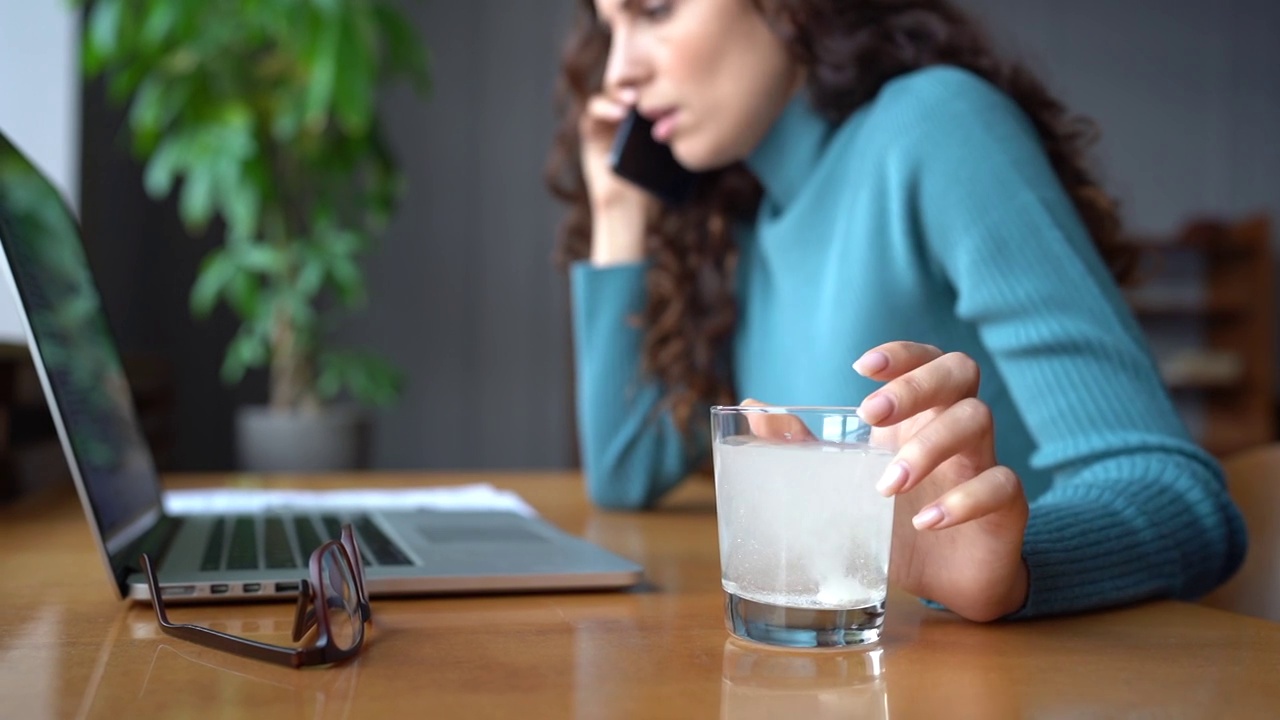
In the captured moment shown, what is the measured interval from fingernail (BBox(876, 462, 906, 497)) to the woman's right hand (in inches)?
37.8

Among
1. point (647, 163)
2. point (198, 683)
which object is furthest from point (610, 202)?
point (198, 683)

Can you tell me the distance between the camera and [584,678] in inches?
18.4

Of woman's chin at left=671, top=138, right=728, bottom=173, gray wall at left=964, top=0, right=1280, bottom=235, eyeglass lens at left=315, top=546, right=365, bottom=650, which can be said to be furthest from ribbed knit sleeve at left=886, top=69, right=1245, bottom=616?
gray wall at left=964, top=0, right=1280, bottom=235

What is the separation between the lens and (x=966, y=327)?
1.06 metres

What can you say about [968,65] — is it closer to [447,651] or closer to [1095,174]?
[1095,174]

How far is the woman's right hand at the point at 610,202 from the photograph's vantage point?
4.72ft

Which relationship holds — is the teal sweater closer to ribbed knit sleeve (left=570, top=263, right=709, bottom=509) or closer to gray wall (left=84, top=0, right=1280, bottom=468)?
ribbed knit sleeve (left=570, top=263, right=709, bottom=509)

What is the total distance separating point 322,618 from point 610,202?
104cm

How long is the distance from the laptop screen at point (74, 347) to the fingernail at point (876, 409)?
1.32 ft

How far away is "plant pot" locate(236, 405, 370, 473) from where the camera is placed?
3105 millimetres

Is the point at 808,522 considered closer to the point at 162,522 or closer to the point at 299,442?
the point at 162,522

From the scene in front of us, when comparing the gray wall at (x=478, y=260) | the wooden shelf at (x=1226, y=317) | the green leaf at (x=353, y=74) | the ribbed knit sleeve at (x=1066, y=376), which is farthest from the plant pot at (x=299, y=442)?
the wooden shelf at (x=1226, y=317)

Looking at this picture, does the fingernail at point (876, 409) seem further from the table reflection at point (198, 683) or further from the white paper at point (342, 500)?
the white paper at point (342, 500)

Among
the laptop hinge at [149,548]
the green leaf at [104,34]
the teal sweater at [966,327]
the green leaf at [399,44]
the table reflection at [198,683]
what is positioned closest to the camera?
the table reflection at [198,683]
